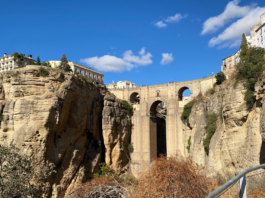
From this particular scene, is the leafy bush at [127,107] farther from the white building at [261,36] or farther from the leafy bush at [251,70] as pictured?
the white building at [261,36]

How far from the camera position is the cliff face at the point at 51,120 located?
18.1m

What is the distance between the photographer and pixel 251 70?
Result: 15.2 meters

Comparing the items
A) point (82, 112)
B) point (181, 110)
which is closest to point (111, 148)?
point (82, 112)

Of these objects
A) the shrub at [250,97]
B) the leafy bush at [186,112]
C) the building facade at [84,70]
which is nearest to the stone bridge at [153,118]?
the leafy bush at [186,112]

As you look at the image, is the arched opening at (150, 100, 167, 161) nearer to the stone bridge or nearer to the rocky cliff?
the stone bridge

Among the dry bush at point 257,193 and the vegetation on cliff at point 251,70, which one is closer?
the dry bush at point 257,193

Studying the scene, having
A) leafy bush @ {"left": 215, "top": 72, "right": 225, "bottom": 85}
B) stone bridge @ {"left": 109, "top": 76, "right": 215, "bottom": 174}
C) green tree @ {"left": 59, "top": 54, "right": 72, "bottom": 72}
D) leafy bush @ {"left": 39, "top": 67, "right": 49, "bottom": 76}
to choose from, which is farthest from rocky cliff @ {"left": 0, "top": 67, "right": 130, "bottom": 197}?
leafy bush @ {"left": 215, "top": 72, "right": 225, "bottom": 85}

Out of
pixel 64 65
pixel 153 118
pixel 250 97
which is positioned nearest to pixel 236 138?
pixel 250 97

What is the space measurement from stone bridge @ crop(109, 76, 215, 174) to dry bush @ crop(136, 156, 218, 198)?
58.0 feet

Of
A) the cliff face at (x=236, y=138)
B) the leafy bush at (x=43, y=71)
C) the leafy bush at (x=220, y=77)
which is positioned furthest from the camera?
the leafy bush at (x=220, y=77)

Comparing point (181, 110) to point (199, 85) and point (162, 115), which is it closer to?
point (199, 85)

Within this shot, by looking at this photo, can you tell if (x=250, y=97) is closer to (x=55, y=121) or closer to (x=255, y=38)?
(x=55, y=121)

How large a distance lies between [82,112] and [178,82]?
38.7ft

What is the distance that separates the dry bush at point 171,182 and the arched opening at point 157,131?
19472mm
